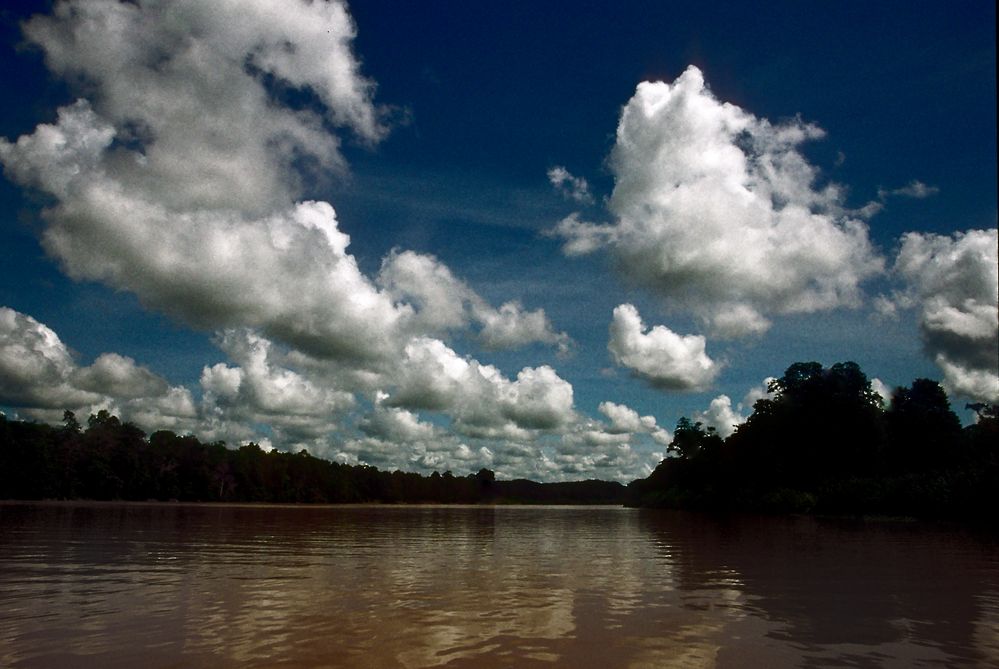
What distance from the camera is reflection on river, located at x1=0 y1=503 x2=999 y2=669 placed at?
10.7 metres

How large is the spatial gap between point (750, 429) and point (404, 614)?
10445 cm

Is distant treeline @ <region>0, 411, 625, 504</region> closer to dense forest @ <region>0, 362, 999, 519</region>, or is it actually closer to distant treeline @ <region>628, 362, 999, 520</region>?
dense forest @ <region>0, 362, 999, 519</region>

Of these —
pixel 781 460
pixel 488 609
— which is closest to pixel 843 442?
pixel 781 460

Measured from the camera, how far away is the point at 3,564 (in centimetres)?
2180

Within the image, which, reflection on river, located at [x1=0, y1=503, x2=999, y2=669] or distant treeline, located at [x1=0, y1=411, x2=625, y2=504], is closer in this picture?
reflection on river, located at [x1=0, y1=503, x2=999, y2=669]

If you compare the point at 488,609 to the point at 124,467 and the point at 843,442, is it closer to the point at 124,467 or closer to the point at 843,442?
the point at 843,442

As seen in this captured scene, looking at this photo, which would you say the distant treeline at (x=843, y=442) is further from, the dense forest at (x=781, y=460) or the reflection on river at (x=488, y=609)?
the reflection on river at (x=488, y=609)

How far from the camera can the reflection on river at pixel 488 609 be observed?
422 inches

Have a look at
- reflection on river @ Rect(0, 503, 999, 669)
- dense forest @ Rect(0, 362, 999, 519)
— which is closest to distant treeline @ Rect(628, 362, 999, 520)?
dense forest @ Rect(0, 362, 999, 519)

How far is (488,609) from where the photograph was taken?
14.7m

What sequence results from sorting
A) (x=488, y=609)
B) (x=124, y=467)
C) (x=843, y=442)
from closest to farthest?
(x=488, y=609), (x=843, y=442), (x=124, y=467)

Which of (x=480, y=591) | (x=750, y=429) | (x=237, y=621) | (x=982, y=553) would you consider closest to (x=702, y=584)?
(x=480, y=591)

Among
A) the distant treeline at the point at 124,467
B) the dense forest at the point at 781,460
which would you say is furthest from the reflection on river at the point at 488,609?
the distant treeline at the point at 124,467

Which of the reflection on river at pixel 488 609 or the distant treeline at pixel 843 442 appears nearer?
the reflection on river at pixel 488 609
